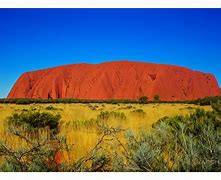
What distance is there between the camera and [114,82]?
68125 mm

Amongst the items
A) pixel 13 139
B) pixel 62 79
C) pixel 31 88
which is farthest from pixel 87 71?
pixel 13 139

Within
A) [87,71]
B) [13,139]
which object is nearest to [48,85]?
[87,71]

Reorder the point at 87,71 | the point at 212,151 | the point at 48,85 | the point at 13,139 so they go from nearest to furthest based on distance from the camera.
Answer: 1. the point at 212,151
2. the point at 13,139
3. the point at 48,85
4. the point at 87,71

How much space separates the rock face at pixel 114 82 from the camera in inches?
2504

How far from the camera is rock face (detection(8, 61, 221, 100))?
63594mm

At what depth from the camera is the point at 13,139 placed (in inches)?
195
